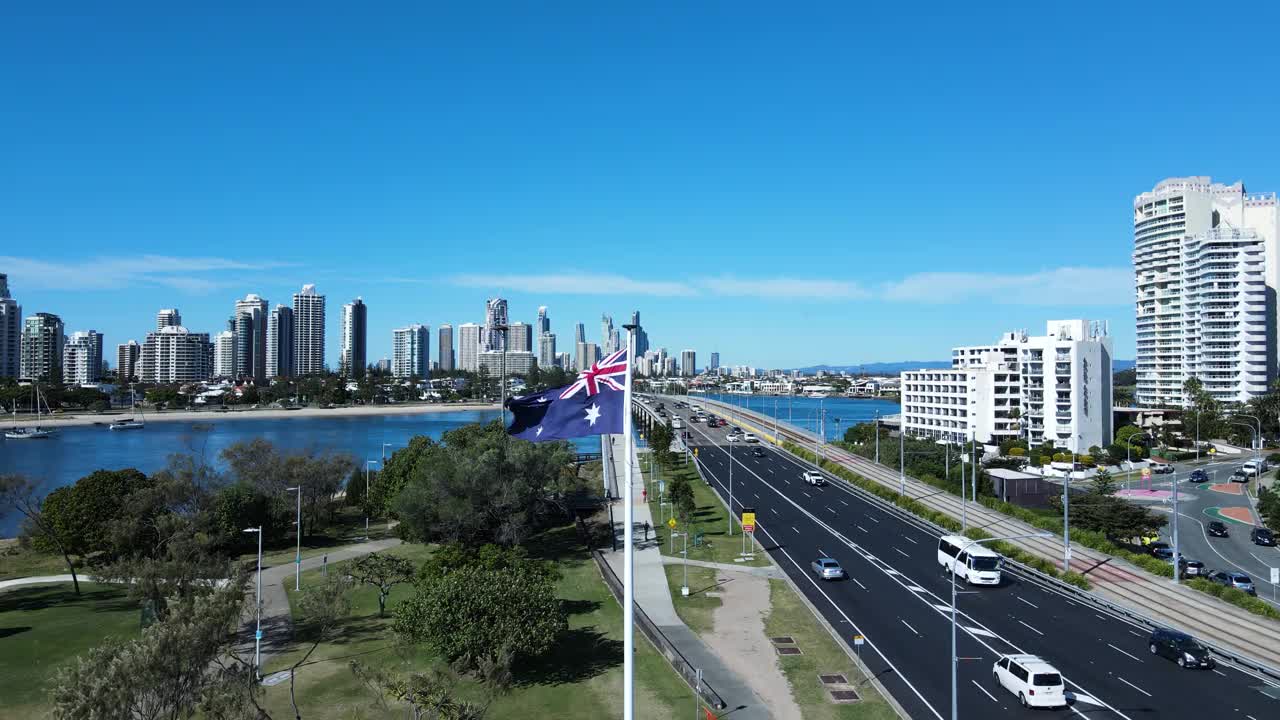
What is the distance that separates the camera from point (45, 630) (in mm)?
30734

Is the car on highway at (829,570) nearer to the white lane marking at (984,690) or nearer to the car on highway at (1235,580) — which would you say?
the white lane marking at (984,690)

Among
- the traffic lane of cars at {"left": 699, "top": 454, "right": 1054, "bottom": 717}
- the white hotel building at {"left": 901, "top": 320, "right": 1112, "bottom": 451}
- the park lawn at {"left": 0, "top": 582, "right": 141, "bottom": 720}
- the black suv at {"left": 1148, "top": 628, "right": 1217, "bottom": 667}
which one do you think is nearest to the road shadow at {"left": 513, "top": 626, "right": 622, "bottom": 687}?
the traffic lane of cars at {"left": 699, "top": 454, "right": 1054, "bottom": 717}

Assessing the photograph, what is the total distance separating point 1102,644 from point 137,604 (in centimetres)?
3855

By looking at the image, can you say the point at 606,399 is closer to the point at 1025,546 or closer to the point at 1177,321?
the point at 1025,546

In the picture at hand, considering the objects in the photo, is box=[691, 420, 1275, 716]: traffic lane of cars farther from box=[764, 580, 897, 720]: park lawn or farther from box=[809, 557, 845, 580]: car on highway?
box=[764, 580, 897, 720]: park lawn

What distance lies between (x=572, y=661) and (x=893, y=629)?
1175cm

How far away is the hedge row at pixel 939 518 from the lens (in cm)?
3656

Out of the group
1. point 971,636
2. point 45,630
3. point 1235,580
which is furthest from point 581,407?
→ point 1235,580

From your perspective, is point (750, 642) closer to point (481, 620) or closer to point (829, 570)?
point (481, 620)

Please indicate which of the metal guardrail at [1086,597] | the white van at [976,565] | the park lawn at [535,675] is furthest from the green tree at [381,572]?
the metal guardrail at [1086,597]

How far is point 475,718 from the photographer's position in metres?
17.5

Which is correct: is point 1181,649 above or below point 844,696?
above

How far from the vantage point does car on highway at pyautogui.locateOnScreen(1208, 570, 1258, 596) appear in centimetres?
3600

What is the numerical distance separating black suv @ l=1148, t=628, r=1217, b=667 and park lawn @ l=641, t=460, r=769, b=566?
17.9m
